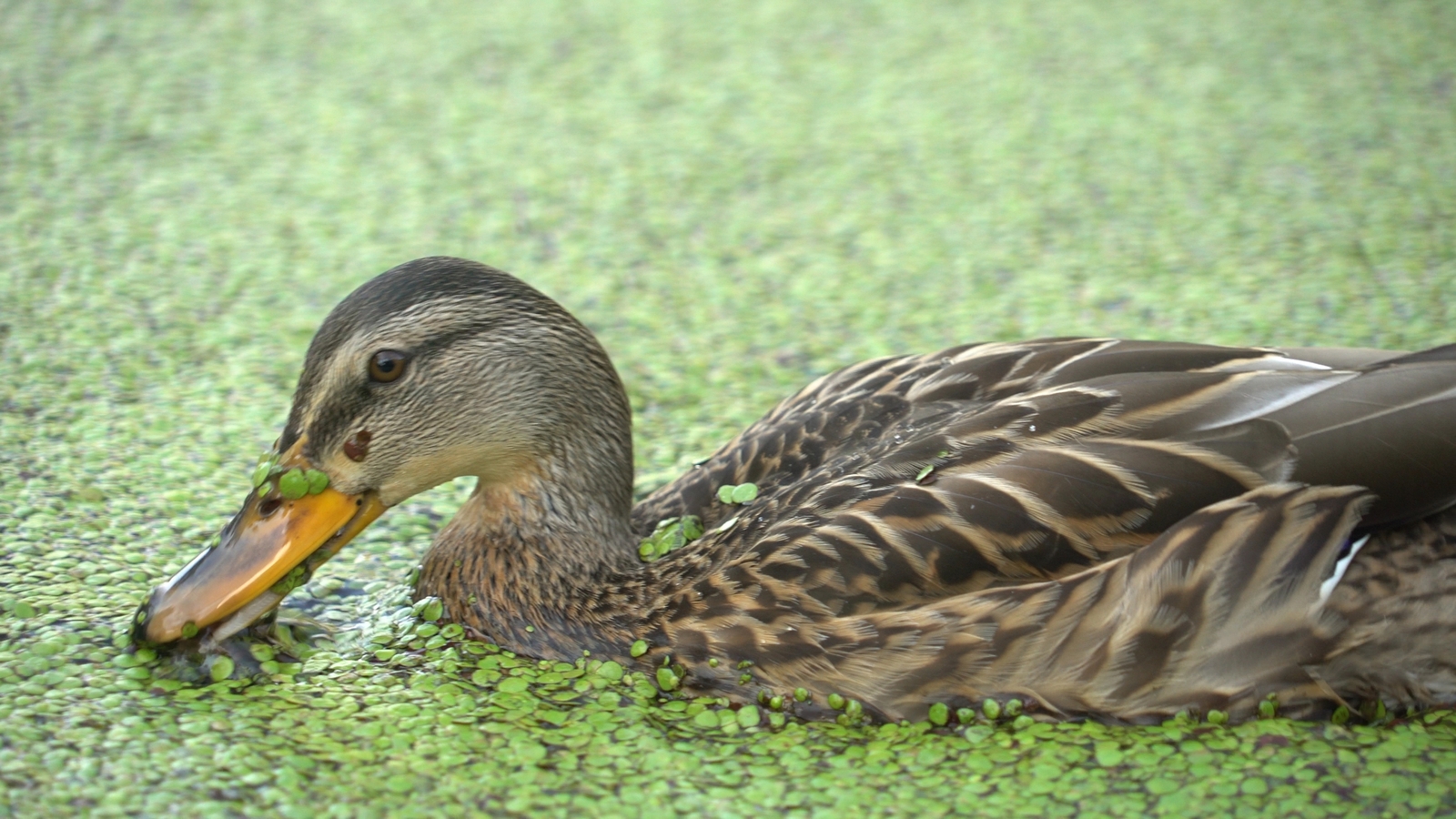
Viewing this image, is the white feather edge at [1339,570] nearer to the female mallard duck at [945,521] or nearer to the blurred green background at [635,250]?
the female mallard duck at [945,521]

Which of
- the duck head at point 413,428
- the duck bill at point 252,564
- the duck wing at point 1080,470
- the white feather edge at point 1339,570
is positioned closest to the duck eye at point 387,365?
the duck head at point 413,428

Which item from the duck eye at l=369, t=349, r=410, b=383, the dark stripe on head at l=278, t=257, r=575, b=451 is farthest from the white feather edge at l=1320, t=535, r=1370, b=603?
the duck eye at l=369, t=349, r=410, b=383

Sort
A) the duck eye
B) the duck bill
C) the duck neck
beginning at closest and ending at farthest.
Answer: the duck bill
the duck eye
the duck neck

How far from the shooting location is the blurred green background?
9.32 ft

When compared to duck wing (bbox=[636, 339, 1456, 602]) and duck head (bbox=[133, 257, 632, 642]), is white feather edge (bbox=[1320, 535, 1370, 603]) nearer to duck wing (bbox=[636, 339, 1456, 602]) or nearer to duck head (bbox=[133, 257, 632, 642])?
duck wing (bbox=[636, 339, 1456, 602])

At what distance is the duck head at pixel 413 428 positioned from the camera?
3109 millimetres

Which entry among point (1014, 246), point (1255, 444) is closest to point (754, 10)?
point (1014, 246)

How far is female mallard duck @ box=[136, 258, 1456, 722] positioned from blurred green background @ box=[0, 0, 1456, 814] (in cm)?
14

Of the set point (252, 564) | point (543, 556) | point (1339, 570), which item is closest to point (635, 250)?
point (543, 556)

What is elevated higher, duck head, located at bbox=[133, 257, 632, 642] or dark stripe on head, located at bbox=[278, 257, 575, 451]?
dark stripe on head, located at bbox=[278, 257, 575, 451]

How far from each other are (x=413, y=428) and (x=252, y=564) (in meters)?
0.45

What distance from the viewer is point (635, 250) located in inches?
212

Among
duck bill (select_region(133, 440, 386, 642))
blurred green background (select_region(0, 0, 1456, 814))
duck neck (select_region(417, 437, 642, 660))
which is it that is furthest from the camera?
duck neck (select_region(417, 437, 642, 660))

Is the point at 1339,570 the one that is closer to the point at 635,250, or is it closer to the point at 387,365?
the point at 387,365
